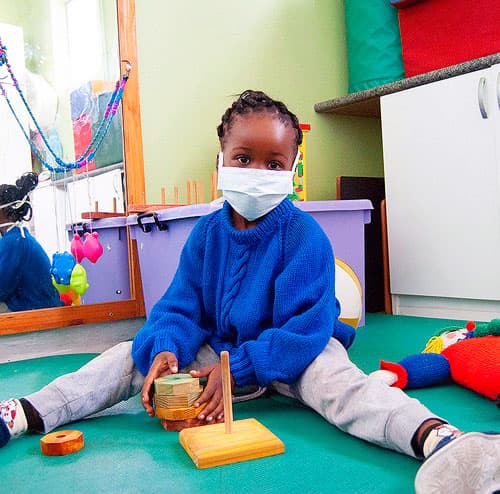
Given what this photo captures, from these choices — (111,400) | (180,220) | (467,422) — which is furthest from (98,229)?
(467,422)

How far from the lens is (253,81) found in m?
2.11

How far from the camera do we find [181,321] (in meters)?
1.00

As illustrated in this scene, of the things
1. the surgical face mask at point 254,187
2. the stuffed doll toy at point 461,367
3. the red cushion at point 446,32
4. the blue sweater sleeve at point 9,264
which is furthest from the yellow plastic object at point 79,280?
the red cushion at point 446,32

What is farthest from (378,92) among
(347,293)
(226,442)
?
(226,442)

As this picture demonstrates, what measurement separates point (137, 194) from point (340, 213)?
59 centimetres

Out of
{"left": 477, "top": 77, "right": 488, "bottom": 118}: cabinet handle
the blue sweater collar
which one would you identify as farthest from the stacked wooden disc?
{"left": 477, "top": 77, "right": 488, "bottom": 118}: cabinet handle

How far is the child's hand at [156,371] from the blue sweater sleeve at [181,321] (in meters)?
0.02

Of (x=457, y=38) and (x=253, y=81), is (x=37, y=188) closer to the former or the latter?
(x=253, y=81)

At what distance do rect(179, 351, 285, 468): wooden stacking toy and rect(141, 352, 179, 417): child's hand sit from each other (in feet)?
0.29

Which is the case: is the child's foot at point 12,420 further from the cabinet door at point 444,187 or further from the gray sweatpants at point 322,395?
the cabinet door at point 444,187

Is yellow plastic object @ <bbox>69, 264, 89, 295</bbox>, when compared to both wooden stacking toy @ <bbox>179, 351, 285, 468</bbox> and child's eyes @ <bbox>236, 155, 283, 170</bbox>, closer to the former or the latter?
child's eyes @ <bbox>236, 155, 283, 170</bbox>

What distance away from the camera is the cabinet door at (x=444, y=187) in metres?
1.67

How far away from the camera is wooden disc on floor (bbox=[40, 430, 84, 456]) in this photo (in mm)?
796

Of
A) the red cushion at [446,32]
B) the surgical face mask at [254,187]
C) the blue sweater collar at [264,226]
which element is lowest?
the blue sweater collar at [264,226]
